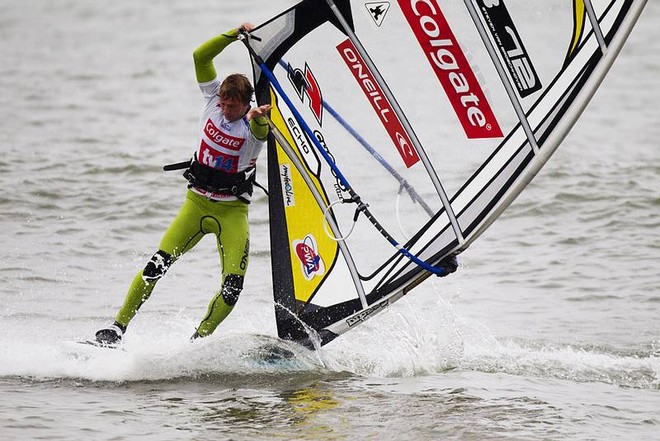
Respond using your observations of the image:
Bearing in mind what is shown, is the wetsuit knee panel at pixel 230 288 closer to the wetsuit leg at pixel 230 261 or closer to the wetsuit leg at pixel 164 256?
the wetsuit leg at pixel 230 261

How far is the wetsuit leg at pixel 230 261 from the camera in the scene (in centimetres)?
649

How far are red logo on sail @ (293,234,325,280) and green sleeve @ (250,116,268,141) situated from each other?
0.87 m

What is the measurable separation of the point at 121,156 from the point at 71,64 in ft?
22.4

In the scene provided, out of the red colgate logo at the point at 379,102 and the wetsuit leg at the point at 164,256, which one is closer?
the red colgate logo at the point at 379,102

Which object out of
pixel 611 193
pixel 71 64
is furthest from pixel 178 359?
pixel 71 64

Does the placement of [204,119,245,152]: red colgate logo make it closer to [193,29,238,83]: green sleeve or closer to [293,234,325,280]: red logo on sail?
[193,29,238,83]: green sleeve

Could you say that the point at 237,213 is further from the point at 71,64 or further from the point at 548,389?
the point at 71,64

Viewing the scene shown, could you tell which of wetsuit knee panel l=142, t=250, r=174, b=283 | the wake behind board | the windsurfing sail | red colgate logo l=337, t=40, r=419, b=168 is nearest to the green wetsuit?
wetsuit knee panel l=142, t=250, r=174, b=283

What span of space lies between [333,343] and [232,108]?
76.1 inches

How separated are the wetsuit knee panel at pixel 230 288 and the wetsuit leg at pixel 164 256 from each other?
0.37 metres

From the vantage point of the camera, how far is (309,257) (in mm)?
6891

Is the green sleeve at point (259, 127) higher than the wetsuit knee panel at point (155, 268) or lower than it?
higher

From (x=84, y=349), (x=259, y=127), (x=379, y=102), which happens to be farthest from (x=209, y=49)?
(x=84, y=349)

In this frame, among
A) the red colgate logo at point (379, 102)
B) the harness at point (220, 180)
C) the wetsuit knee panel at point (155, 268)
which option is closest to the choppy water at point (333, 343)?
the wetsuit knee panel at point (155, 268)
